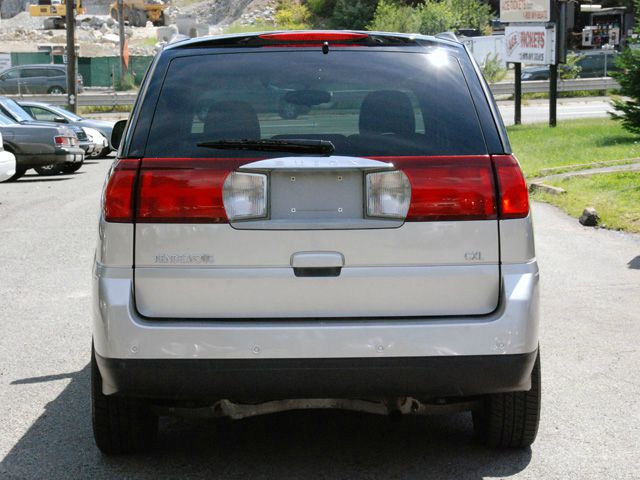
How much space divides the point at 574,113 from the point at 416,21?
32.4 meters

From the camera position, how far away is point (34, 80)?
5156 cm

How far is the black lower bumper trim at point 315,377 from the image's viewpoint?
4.06m

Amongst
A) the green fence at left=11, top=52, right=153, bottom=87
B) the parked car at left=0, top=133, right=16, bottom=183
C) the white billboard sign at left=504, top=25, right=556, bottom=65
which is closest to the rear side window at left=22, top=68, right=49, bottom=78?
the green fence at left=11, top=52, right=153, bottom=87

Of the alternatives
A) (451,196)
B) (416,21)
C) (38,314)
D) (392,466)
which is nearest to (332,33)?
(451,196)

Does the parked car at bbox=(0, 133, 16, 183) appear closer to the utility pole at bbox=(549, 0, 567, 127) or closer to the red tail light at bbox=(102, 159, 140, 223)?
the red tail light at bbox=(102, 159, 140, 223)

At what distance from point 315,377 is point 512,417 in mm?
1045

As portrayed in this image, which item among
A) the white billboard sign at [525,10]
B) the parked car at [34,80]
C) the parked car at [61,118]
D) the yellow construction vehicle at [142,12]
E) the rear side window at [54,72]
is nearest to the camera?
the parked car at [61,118]

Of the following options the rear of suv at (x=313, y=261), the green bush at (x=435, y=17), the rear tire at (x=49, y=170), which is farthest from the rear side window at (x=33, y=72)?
the rear of suv at (x=313, y=261)

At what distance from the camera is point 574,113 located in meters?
36.6

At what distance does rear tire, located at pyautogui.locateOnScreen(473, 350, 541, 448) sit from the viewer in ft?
15.1

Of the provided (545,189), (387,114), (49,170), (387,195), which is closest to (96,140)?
(49,170)

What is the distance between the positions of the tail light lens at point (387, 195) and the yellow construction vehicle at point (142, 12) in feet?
366

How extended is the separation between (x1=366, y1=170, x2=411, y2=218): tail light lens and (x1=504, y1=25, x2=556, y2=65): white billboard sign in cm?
2648

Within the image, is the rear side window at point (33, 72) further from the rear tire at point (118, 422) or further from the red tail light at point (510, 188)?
the red tail light at point (510, 188)
